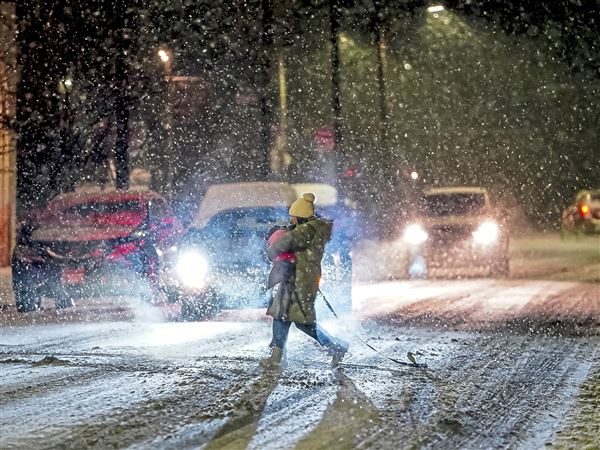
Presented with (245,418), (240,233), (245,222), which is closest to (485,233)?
(245,222)

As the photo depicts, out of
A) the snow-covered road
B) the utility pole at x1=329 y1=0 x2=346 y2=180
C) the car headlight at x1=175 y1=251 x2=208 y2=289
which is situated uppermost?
the utility pole at x1=329 y1=0 x2=346 y2=180

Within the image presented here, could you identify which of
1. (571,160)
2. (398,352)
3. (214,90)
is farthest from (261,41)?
(571,160)

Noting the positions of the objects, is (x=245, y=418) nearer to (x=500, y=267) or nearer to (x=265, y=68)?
(x=500, y=267)

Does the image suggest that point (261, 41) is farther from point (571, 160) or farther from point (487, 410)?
point (571, 160)

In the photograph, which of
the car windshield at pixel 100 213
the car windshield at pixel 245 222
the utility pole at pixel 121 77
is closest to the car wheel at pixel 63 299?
the car windshield at pixel 100 213

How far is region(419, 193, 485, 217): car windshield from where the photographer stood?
57.9 ft

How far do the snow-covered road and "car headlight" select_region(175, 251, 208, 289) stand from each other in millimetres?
585

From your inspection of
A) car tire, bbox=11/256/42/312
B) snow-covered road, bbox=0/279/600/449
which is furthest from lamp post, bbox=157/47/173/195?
snow-covered road, bbox=0/279/600/449

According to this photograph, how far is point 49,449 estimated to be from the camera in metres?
4.66

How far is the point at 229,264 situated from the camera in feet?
34.9

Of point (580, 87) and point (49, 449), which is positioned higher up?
point (580, 87)

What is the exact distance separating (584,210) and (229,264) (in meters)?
18.0

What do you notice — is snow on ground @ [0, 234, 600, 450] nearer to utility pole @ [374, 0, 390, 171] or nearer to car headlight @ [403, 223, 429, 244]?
car headlight @ [403, 223, 429, 244]

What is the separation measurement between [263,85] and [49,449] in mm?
23838
